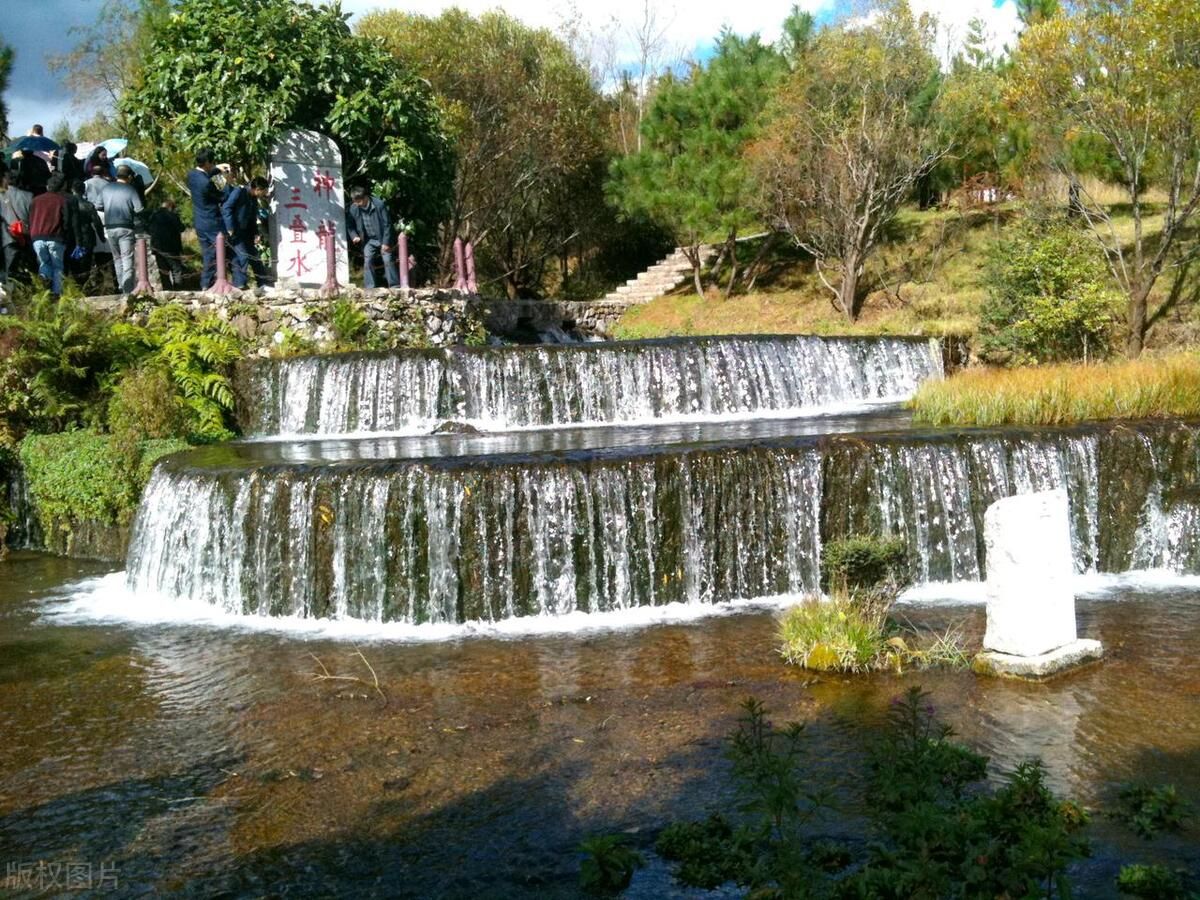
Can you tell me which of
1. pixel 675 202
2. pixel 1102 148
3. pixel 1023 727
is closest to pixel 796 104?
pixel 675 202

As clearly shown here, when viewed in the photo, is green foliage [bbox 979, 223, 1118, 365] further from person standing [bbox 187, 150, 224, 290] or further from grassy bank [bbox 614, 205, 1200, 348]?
person standing [bbox 187, 150, 224, 290]

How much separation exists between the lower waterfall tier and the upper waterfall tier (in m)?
4.63

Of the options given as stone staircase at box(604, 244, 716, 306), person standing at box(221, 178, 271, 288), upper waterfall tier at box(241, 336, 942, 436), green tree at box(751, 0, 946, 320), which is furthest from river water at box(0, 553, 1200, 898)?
stone staircase at box(604, 244, 716, 306)

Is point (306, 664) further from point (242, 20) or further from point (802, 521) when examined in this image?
point (242, 20)

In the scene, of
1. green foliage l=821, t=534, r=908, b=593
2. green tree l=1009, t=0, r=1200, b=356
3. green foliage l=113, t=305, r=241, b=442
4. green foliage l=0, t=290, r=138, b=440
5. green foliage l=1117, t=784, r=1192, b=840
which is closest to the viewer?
green foliage l=1117, t=784, r=1192, b=840

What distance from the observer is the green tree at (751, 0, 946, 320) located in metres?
24.5

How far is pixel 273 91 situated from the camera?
696 inches

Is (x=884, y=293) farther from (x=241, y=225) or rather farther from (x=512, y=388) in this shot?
(x=241, y=225)

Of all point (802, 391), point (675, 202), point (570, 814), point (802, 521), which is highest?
point (675, 202)

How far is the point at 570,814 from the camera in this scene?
5141 millimetres

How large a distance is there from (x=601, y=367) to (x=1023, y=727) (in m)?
10.1

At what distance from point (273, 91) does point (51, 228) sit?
13.4ft

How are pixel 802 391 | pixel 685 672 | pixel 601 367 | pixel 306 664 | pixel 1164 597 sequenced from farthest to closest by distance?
1. pixel 802 391
2. pixel 601 367
3. pixel 1164 597
4. pixel 306 664
5. pixel 685 672

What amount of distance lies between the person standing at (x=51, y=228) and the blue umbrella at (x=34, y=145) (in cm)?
219
